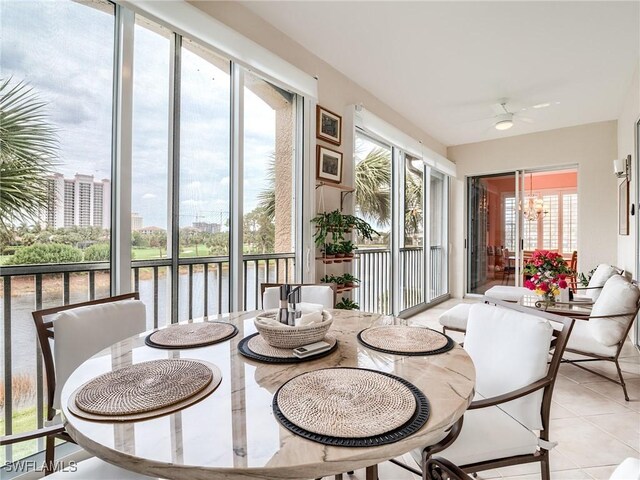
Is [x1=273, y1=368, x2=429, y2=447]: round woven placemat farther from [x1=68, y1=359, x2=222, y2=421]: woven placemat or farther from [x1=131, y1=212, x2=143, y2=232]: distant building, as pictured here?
[x1=131, y1=212, x2=143, y2=232]: distant building

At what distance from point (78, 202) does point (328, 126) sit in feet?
7.05

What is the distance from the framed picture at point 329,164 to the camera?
120 inches

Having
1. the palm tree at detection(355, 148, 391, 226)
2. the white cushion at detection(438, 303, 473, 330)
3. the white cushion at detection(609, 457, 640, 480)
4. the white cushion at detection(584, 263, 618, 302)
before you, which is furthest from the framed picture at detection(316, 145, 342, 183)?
the white cushion at detection(584, 263, 618, 302)

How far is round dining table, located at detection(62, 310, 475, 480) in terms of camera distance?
0.58 meters

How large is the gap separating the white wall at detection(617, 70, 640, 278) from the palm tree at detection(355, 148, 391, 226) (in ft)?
8.27

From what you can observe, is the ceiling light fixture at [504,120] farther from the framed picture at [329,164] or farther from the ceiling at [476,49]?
the framed picture at [329,164]

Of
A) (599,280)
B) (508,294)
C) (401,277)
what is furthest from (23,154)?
(599,280)

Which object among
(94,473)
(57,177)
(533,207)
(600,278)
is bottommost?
(94,473)

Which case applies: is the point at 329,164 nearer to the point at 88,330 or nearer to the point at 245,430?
the point at 88,330

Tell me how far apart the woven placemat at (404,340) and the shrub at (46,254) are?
1.56m

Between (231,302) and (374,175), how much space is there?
2517 mm

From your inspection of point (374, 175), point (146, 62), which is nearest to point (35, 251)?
point (146, 62)

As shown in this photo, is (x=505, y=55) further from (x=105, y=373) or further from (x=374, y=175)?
(x=105, y=373)

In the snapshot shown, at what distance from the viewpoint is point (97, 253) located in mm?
1823
